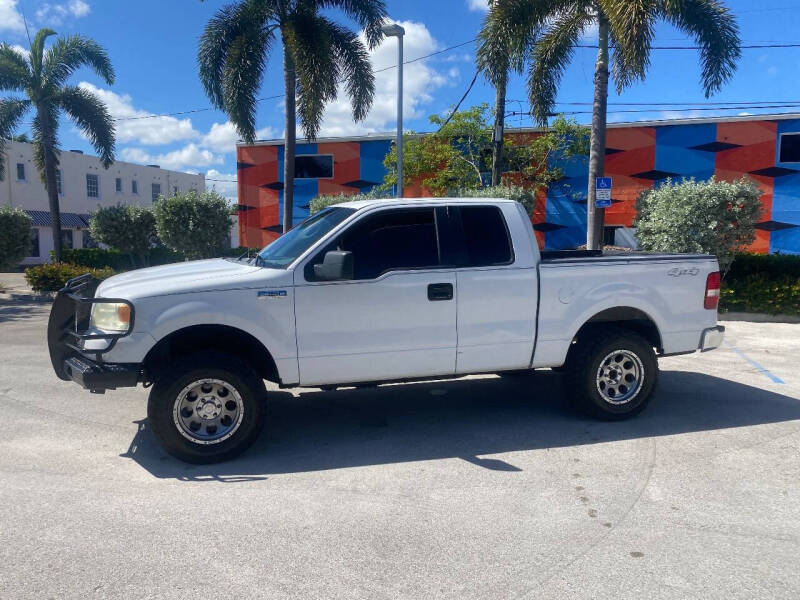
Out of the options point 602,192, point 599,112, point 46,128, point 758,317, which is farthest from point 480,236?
point 46,128

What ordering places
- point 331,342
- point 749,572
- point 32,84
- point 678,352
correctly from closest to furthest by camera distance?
point 749,572
point 331,342
point 678,352
point 32,84

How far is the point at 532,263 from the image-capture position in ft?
18.2

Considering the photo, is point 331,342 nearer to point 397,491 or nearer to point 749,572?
point 397,491

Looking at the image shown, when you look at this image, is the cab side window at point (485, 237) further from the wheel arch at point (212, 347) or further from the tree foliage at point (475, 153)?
the tree foliage at point (475, 153)

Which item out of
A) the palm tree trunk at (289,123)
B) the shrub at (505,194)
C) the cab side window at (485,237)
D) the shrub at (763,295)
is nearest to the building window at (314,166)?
the shrub at (505,194)

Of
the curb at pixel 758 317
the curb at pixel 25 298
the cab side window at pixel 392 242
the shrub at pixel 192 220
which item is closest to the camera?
the cab side window at pixel 392 242

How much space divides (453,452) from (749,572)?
2.30m

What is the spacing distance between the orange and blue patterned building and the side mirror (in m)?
17.3

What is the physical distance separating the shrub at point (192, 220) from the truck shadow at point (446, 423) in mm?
14347

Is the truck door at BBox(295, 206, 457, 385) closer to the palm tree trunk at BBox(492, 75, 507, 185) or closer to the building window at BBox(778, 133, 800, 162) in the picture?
the palm tree trunk at BBox(492, 75, 507, 185)

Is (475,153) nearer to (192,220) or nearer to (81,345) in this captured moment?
(192,220)

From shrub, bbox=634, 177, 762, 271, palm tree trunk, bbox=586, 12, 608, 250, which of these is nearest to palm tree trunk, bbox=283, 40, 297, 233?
palm tree trunk, bbox=586, 12, 608, 250

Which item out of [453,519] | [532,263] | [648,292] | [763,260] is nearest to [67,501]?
[453,519]

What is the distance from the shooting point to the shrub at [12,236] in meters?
18.7
